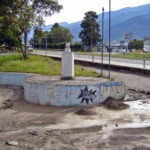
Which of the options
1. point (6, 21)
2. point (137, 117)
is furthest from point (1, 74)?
point (137, 117)

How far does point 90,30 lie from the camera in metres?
76.1

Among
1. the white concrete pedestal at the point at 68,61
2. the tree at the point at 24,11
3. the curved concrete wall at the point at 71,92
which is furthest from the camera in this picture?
the tree at the point at 24,11

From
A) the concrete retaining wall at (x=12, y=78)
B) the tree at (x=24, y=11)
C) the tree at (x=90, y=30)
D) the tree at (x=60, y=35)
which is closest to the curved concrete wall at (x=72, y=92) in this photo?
the concrete retaining wall at (x=12, y=78)

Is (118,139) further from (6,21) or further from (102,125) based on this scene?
(6,21)

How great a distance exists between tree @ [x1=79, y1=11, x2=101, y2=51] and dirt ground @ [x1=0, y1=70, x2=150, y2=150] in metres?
61.7

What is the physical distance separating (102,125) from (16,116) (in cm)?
290

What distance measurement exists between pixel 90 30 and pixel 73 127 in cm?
6681

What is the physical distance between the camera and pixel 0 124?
1066 cm

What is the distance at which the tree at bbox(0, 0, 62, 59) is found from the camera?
70.1 feet

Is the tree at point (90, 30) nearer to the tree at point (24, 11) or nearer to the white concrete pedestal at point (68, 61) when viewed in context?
the tree at point (24, 11)

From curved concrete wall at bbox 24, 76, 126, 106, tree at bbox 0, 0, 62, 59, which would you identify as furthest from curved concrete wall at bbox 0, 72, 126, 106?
tree at bbox 0, 0, 62, 59

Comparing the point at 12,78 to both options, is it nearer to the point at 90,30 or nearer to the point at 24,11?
the point at 24,11

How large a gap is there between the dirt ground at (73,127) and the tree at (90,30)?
6168cm

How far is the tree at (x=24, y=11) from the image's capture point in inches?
841
